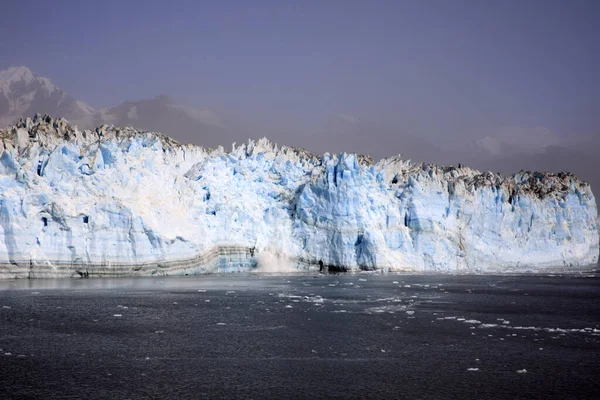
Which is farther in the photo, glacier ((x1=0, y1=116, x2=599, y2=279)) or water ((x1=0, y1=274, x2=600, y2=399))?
glacier ((x1=0, y1=116, x2=599, y2=279))

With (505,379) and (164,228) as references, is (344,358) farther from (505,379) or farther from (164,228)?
(164,228)

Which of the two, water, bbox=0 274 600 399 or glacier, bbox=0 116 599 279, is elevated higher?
glacier, bbox=0 116 599 279

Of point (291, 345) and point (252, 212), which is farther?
point (252, 212)

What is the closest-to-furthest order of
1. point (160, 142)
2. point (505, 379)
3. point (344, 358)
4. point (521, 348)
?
point (505, 379), point (344, 358), point (521, 348), point (160, 142)

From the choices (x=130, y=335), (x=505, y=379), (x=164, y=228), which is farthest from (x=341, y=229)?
(x=505, y=379)
